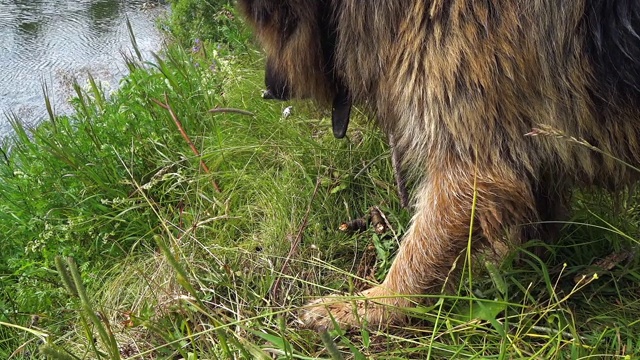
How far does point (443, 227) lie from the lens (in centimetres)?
177

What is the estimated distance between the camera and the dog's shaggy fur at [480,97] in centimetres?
158

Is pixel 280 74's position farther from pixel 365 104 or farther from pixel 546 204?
pixel 546 204

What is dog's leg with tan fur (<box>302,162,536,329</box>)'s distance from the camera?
67.0 inches

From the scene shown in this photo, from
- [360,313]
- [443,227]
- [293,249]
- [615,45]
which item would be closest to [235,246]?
[293,249]

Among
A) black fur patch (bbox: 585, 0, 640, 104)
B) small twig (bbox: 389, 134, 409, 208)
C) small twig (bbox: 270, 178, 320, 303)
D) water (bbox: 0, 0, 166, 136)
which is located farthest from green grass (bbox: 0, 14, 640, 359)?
water (bbox: 0, 0, 166, 136)

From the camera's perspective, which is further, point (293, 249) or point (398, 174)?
Result: point (293, 249)

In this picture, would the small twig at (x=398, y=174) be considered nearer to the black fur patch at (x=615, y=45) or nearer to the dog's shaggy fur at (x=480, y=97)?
the dog's shaggy fur at (x=480, y=97)

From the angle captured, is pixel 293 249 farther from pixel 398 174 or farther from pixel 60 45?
pixel 60 45

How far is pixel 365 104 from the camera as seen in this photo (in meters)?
2.10

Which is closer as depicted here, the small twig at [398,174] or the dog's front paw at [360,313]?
the dog's front paw at [360,313]

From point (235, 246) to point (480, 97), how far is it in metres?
1.15

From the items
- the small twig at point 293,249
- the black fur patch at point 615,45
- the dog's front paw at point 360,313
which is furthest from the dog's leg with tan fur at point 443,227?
the black fur patch at point 615,45

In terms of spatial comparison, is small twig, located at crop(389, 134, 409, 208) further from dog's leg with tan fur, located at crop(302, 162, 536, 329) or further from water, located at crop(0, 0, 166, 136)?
water, located at crop(0, 0, 166, 136)

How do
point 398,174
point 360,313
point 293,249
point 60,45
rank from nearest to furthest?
1. point 360,313
2. point 398,174
3. point 293,249
4. point 60,45
